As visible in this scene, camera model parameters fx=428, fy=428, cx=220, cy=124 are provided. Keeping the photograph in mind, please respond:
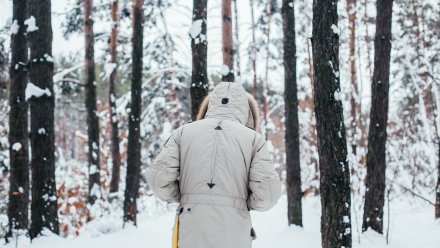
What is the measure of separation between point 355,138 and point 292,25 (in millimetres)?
6689

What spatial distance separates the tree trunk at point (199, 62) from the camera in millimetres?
7438

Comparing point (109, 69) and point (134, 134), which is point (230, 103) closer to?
point (134, 134)

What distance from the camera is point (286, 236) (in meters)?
8.90

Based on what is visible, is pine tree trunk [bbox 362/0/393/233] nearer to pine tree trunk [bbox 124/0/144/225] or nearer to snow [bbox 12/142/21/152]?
pine tree trunk [bbox 124/0/144/225]

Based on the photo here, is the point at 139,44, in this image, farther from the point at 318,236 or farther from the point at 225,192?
the point at 225,192

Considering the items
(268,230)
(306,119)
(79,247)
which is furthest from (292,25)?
(306,119)

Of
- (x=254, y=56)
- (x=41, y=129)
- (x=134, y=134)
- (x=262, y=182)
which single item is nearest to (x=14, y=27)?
(x=41, y=129)

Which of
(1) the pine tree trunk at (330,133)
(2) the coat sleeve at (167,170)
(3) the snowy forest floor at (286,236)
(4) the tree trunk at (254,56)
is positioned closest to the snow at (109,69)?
(4) the tree trunk at (254,56)

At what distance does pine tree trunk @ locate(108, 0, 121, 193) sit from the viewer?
15.1m

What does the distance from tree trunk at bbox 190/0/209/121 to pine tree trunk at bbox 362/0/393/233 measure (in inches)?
125

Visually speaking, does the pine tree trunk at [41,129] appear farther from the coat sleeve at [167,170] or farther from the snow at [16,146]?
the coat sleeve at [167,170]

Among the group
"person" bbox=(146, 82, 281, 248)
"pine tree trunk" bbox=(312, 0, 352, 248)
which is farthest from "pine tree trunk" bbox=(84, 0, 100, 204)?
"person" bbox=(146, 82, 281, 248)

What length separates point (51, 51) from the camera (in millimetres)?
7625

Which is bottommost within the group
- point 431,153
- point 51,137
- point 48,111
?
point 431,153
